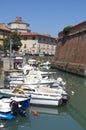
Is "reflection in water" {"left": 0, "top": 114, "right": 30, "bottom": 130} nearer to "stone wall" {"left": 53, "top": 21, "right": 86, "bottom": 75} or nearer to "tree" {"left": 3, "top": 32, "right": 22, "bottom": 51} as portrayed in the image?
"stone wall" {"left": 53, "top": 21, "right": 86, "bottom": 75}

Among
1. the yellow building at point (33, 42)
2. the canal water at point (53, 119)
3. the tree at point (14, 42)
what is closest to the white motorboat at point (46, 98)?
the canal water at point (53, 119)

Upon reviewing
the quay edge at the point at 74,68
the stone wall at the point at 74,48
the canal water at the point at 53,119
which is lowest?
the canal water at the point at 53,119

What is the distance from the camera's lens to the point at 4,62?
1196 inches

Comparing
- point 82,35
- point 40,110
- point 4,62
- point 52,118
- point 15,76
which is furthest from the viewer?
point 82,35

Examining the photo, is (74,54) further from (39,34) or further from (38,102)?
(39,34)

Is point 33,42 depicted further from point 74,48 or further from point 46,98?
point 46,98

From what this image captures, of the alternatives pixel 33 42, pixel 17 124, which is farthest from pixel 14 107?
pixel 33 42

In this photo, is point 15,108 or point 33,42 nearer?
point 15,108

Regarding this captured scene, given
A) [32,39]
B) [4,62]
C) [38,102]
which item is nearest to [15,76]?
[4,62]

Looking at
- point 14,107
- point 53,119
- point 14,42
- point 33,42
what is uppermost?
point 33,42

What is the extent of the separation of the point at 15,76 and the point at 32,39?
60382 millimetres

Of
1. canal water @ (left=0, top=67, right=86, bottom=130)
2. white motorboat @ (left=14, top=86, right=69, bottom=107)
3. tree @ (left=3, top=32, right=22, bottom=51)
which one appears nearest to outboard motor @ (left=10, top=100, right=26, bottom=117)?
canal water @ (left=0, top=67, right=86, bottom=130)

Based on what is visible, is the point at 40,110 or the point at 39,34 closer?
the point at 40,110

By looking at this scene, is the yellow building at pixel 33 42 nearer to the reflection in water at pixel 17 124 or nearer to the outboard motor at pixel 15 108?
the outboard motor at pixel 15 108
